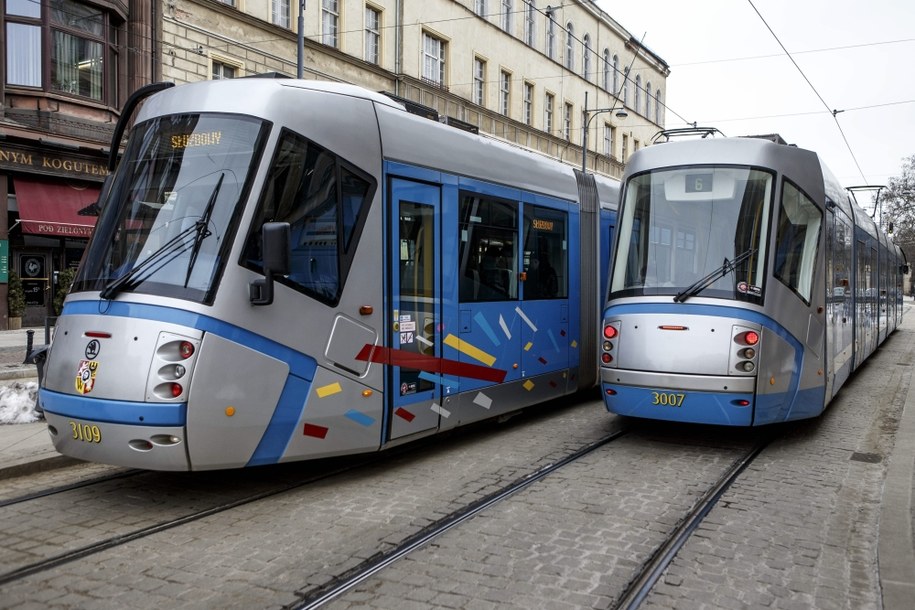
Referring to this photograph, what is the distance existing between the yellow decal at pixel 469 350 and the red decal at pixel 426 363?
0.08 meters

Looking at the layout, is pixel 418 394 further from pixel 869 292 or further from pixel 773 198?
pixel 869 292

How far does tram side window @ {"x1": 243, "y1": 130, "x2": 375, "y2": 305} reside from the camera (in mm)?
6020

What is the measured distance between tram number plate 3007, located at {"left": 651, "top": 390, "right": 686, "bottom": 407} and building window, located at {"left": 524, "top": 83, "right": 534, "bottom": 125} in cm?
3221

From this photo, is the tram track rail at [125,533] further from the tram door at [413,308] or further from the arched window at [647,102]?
the arched window at [647,102]

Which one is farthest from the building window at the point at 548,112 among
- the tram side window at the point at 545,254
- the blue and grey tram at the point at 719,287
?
the blue and grey tram at the point at 719,287

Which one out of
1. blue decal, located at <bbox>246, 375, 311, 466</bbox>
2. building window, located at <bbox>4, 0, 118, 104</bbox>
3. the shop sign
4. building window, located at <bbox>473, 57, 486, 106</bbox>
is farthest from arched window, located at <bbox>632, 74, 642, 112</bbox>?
blue decal, located at <bbox>246, 375, 311, 466</bbox>

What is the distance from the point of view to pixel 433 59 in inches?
1260

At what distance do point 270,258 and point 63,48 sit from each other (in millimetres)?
18928

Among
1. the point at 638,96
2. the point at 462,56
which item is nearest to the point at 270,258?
the point at 462,56

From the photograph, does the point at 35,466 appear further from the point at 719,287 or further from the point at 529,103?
the point at 529,103

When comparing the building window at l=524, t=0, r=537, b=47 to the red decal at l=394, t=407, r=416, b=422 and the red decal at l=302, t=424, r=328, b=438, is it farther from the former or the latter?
the red decal at l=302, t=424, r=328, b=438

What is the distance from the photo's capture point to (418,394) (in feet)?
24.1

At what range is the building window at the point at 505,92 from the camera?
36.7m

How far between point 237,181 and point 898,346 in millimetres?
22382
